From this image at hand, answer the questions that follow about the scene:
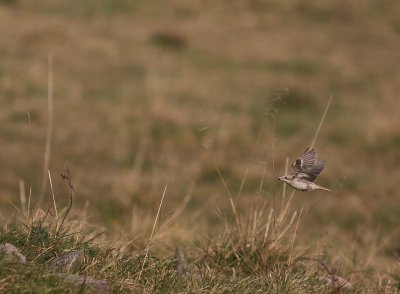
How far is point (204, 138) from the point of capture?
5.08 m

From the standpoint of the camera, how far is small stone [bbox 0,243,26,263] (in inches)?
135

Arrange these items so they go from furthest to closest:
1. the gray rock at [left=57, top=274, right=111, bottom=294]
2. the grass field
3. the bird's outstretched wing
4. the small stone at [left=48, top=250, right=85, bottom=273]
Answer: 1. the grass field
2. the bird's outstretched wing
3. the small stone at [left=48, top=250, right=85, bottom=273]
4. the gray rock at [left=57, top=274, right=111, bottom=294]

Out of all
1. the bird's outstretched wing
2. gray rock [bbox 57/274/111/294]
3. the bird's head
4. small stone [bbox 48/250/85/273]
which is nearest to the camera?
gray rock [bbox 57/274/111/294]

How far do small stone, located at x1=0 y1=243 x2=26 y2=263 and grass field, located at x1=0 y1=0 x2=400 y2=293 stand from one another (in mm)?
136

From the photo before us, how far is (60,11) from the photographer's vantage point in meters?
14.8

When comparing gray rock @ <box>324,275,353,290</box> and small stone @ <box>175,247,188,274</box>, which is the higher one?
small stone @ <box>175,247,188,274</box>

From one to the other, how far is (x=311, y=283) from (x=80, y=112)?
6.58m

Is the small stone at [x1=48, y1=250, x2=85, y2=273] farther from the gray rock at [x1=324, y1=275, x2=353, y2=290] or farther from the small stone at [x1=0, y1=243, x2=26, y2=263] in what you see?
the gray rock at [x1=324, y1=275, x2=353, y2=290]

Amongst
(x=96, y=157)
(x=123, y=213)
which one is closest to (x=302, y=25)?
(x=96, y=157)

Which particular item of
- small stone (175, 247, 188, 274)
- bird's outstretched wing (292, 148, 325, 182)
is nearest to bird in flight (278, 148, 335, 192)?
bird's outstretched wing (292, 148, 325, 182)

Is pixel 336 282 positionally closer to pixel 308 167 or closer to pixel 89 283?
pixel 308 167

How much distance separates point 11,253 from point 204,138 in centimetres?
180

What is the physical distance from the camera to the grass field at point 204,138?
15.4ft

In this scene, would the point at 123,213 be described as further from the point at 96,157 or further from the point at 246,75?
the point at 246,75
